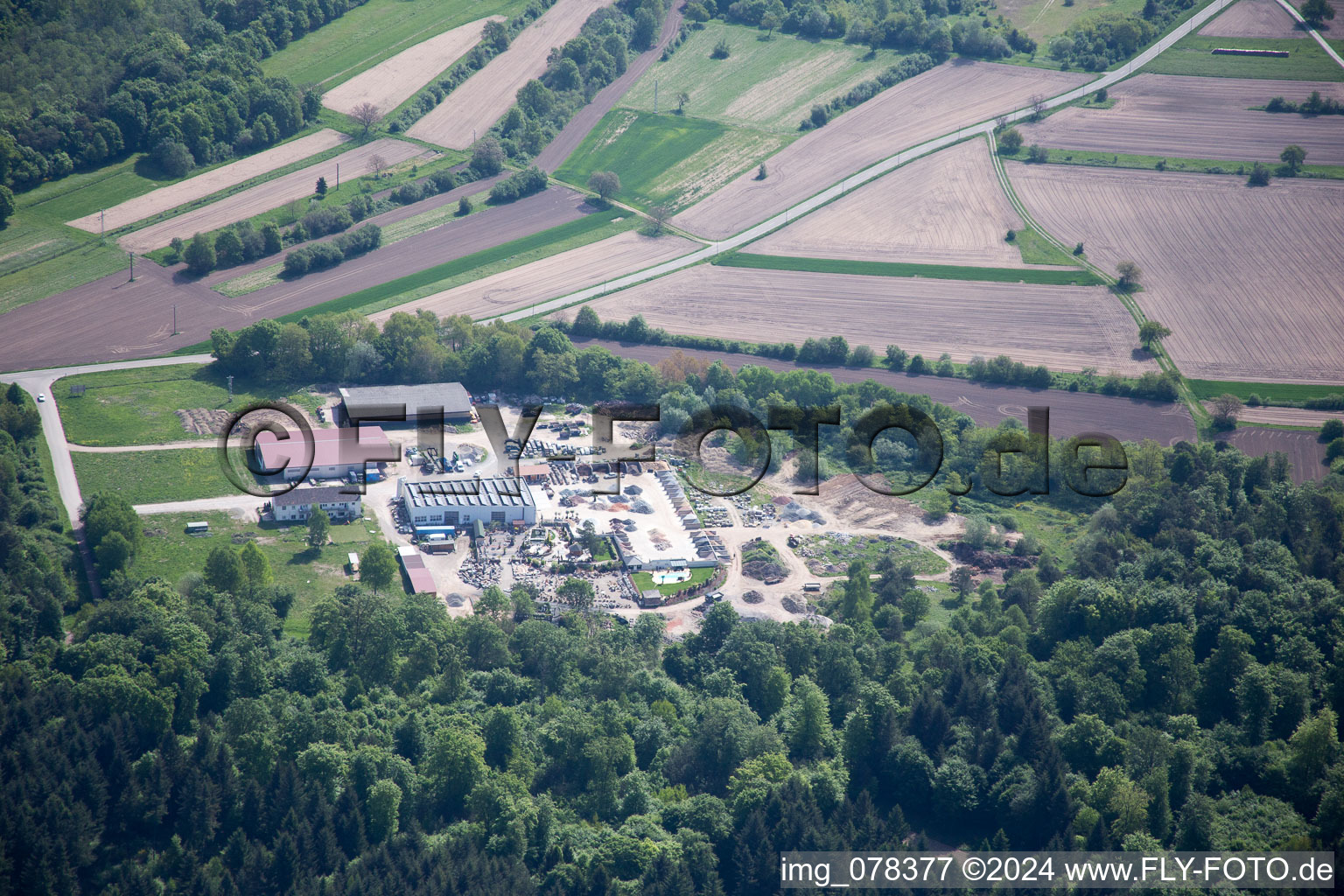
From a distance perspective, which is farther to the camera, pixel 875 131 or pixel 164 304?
pixel 875 131

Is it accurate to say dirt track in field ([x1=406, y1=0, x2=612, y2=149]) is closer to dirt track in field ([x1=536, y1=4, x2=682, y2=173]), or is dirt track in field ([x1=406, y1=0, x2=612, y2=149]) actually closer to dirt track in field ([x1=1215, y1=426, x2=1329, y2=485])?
dirt track in field ([x1=536, y1=4, x2=682, y2=173])

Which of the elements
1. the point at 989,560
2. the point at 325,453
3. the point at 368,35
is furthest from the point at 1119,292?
the point at 368,35

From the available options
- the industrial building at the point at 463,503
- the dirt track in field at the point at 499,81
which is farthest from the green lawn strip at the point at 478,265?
the industrial building at the point at 463,503

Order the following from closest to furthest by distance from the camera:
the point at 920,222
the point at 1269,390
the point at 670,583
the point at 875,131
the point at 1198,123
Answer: the point at 670,583, the point at 1269,390, the point at 920,222, the point at 1198,123, the point at 875,131

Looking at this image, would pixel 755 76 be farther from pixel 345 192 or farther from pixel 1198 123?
pixel 345 192

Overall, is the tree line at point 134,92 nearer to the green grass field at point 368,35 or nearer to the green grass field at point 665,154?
the green grass field at point 368,35

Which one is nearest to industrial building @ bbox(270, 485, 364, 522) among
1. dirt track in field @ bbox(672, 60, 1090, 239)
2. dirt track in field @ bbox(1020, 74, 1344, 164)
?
dirt track in field @ bbox(672, 60, 1090, 239)
